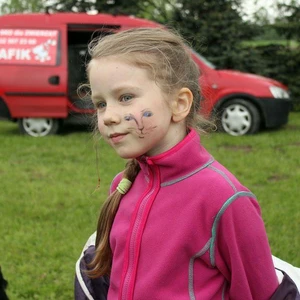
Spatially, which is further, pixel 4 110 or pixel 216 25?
pixel 216 25

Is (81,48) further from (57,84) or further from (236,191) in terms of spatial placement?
(236,191)

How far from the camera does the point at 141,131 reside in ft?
5.38

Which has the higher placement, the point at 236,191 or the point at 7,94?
the point at 236,191

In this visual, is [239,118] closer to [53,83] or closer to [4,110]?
[53,83]

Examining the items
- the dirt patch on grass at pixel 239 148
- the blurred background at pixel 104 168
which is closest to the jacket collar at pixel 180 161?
the blurred background at pixel 104 168

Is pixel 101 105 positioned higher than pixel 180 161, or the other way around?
pixel 101 105

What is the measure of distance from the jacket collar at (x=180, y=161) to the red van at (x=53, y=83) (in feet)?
23.5

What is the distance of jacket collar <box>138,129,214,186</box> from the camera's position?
1.68 meters

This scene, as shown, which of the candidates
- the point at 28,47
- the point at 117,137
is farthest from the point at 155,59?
the point at 28,47

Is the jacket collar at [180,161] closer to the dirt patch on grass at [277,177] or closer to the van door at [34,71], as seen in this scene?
the dirt patch on grass at [277,177]

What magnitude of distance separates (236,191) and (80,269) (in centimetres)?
74

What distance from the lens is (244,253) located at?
5.32 feet

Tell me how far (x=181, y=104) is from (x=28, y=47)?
25.2 ft

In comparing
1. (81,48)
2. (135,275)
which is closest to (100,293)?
(135,275)
